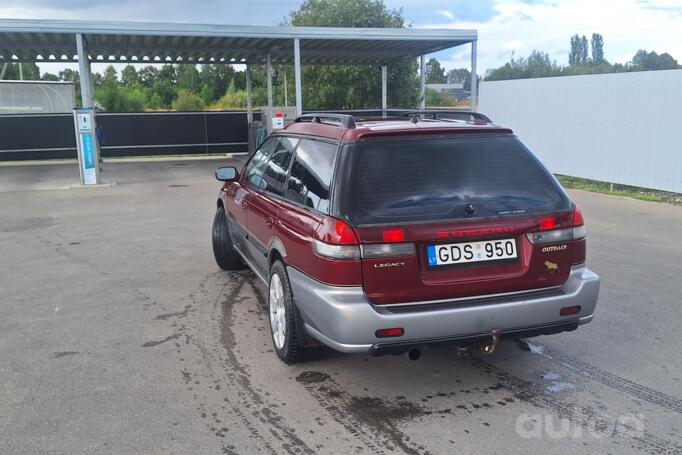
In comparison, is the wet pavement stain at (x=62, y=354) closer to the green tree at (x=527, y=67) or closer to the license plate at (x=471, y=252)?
the license plate at (x=471, y=252)

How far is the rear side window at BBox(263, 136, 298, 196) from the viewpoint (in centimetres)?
471

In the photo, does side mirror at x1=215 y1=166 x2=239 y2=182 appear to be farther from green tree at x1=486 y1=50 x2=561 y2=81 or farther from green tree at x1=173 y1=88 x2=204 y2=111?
green tree at x1=486 y1=50 x2=561 y2=81

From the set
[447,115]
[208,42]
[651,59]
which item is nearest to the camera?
[447,115]

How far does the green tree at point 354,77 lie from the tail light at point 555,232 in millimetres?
26742

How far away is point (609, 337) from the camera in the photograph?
190 inches

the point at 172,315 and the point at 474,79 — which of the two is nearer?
the point at 172,315

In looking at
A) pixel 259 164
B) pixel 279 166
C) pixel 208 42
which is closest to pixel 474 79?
pixel 208 42

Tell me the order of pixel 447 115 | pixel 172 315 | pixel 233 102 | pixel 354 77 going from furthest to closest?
pixel 233 102
pixel 354 77
pixel 172 315
pixel 447 115

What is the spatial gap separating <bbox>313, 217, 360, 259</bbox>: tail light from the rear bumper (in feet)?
0.65

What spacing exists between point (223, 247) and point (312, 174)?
297 cm

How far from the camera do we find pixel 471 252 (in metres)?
3.64

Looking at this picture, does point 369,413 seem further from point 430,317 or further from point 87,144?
point 87,144

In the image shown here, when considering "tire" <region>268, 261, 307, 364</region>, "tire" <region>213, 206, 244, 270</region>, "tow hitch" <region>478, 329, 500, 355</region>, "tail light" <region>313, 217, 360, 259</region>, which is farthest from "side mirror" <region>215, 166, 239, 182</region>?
"tow hitch" <region>478, 329, 500, 355</region>

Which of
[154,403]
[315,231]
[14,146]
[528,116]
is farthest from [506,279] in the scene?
[14,146]
